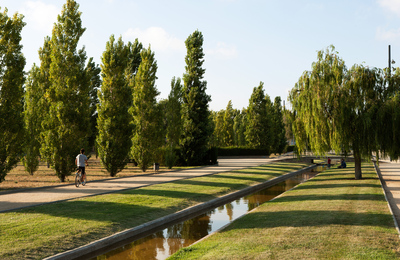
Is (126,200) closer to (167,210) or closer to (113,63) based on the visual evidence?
(167,210)

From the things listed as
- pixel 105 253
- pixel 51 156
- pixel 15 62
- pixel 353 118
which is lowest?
pixel 105 253

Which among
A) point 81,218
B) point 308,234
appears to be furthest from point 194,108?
point 308,234

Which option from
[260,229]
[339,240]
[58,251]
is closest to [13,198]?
[58,251]

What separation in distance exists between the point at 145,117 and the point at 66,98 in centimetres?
954

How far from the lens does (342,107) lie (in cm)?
1995

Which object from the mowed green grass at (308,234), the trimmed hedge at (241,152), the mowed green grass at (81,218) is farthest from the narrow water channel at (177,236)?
the trimmed hedge at (241,152)

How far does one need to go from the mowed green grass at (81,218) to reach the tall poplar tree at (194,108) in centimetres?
2017

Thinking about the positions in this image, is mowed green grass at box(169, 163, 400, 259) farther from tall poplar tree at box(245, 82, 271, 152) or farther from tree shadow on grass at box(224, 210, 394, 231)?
tall poplar tree at box(245, 82, 271, 152)

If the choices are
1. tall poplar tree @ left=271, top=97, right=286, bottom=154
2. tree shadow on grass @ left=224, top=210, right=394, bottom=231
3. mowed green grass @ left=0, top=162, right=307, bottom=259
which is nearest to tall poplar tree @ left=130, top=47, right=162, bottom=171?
mowed green grass @ left=0, top=162, right=307, bottom=259

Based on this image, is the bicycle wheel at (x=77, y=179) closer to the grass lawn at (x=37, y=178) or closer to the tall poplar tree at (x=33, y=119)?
the grass lawn at (x=37, y=178)

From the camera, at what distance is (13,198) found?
14258 mm

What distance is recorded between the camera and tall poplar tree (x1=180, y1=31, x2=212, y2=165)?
3709cm

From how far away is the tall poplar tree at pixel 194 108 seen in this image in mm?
37094

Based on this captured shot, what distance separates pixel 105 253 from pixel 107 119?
16.7 m
